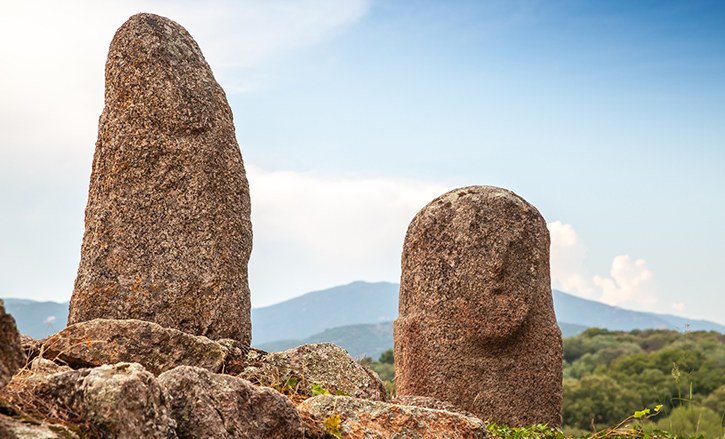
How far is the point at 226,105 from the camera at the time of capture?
22.7 ft

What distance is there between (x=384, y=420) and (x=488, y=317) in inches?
176

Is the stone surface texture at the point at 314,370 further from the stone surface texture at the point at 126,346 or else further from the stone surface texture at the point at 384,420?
the stone surface texture at the point at 384,420

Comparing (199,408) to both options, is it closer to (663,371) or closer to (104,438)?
(104,438)

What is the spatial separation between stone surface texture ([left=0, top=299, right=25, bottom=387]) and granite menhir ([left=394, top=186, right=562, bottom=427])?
22.3 ft

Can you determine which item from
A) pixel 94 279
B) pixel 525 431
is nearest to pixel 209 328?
pixel 94 279

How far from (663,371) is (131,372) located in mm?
36173

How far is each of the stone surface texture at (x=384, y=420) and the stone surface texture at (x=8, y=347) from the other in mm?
2081

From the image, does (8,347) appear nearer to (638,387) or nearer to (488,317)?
(488,317)

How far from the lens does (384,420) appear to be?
487 cm

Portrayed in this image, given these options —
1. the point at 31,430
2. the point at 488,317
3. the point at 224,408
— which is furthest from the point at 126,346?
the point at 488,317

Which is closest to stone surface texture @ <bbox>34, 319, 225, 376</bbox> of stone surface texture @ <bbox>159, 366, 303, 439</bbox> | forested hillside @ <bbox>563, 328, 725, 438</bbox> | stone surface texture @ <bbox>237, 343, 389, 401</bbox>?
stone surface texture @ <bbox>237, 343, 389, 401</bbox>

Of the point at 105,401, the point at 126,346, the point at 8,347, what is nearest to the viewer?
the point at 8,347

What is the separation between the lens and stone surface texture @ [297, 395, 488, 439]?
4.68 meters

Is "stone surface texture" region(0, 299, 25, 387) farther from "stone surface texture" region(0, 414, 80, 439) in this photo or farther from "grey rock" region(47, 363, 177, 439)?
"grey rock" region(47, 363, 177, 439)
